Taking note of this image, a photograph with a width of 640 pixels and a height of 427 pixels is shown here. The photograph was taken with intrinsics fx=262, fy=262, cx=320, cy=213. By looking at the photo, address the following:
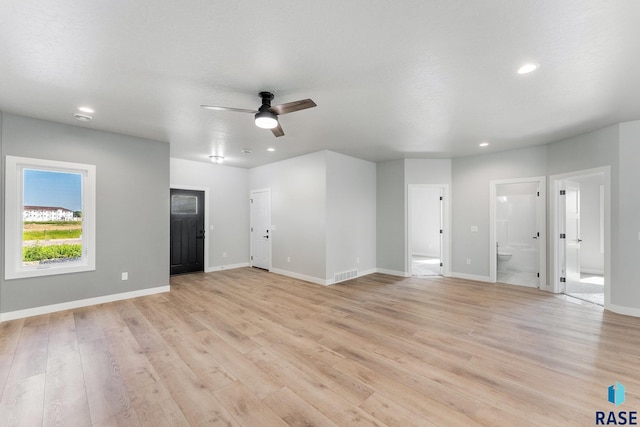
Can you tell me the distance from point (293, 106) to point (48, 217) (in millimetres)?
4237

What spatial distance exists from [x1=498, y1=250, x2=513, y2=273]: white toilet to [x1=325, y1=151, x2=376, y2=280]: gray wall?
3072mm

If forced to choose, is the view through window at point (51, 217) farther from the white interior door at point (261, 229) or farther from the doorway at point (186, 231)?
the white interior door at point (261, 229)

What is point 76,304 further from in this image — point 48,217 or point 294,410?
point 294,410

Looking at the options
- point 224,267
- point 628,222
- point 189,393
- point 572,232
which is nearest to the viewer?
point 189,393

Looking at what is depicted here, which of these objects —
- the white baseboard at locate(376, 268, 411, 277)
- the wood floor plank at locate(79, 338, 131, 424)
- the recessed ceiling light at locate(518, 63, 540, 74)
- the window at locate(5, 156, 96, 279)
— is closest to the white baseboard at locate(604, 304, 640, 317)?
the white baseboard at locate(376, 268, 411, 277)

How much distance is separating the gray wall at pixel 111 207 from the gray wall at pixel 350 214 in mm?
3190

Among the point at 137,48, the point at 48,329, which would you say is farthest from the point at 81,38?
the point at 48,329

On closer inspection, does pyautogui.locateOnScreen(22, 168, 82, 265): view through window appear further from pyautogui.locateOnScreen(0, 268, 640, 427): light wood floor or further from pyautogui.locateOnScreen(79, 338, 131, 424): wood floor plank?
pyautogui.locateOnScreen(79, 338, 131, 424): wood floor plank

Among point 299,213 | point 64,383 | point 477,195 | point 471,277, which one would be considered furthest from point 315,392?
point 477,195

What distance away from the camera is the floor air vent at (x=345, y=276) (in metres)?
5.64

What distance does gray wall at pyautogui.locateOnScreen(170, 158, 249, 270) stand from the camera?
21.2 feet

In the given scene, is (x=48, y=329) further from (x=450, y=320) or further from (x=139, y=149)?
(x=450, y=320)

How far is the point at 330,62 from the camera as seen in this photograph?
2.36m

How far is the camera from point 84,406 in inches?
77.4
